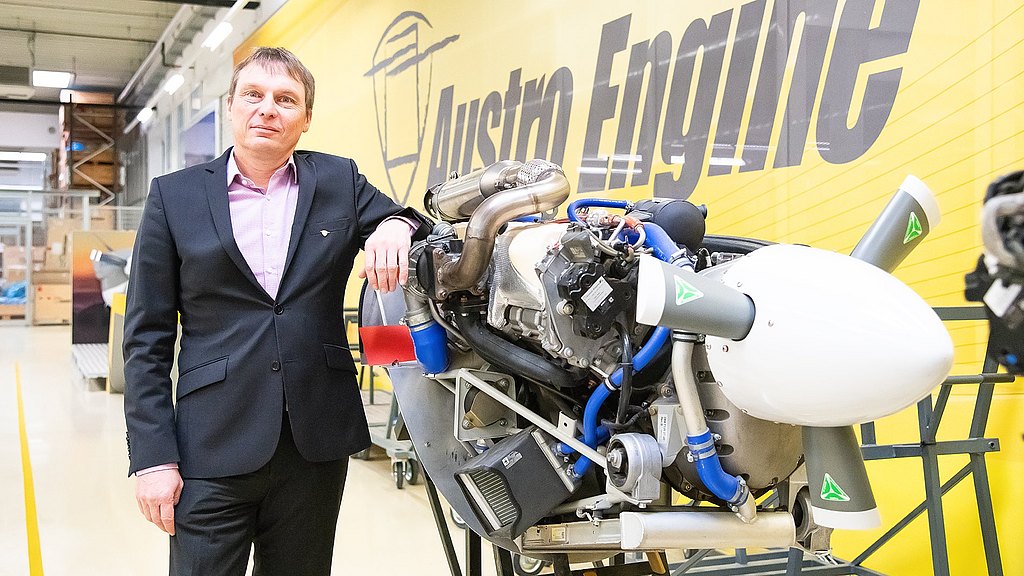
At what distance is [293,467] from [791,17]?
2694 millimetres

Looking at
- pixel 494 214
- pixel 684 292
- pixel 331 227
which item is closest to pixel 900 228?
pixel 684 292

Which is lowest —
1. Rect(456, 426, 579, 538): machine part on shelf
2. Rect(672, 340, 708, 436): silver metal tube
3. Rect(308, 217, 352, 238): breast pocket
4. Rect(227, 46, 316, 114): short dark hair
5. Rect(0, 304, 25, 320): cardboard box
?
Rect(0, 304, 25, 320): cardboard box

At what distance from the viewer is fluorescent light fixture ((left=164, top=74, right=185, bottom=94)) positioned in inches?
600

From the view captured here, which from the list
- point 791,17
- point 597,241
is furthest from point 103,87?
point 597,241

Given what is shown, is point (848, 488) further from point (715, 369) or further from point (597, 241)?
point (597, 241)

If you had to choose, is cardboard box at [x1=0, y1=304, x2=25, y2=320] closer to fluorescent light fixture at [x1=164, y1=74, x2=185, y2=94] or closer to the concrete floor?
fluorescent light fixture at [x1=164, y1=74, x2=185, y2=94]

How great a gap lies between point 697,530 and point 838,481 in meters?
0.29

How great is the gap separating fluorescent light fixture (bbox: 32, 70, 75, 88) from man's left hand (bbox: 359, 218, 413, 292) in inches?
→ 794

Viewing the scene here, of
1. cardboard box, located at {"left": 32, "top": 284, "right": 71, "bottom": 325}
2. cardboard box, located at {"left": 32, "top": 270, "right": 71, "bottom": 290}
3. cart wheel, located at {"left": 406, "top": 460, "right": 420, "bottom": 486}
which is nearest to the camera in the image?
cart wheel, located at {"left": 406, "top": 460, "right": 420, "bottom": 486}

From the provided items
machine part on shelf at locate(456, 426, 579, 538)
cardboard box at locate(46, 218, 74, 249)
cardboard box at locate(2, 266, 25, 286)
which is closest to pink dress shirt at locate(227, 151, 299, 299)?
machine part on shelf at locate(456, 426, 579, 538)

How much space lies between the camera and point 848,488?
50.9 inches

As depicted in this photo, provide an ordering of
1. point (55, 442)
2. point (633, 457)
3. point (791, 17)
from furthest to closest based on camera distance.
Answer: point (55, 442) < point (791, 17) < point (633, 457)

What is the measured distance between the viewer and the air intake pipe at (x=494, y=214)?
173cm

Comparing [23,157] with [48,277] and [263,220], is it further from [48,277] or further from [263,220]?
[263,220]
